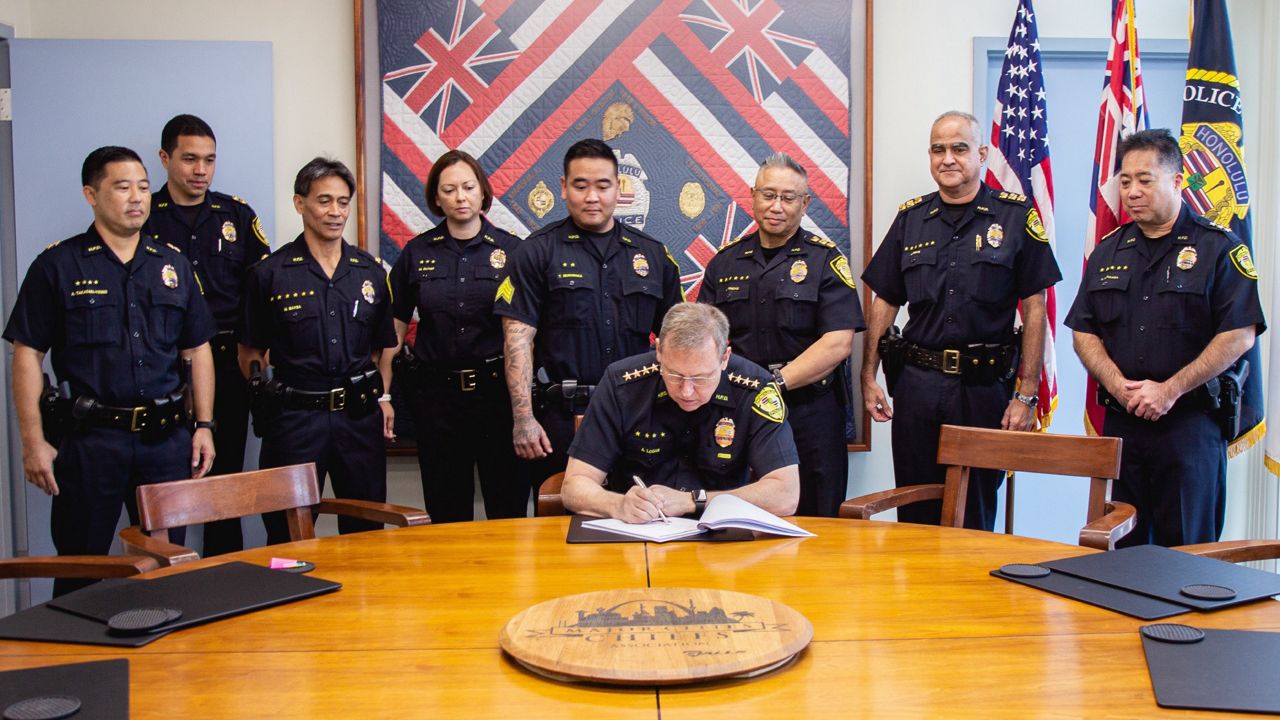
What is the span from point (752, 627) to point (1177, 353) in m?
2.41

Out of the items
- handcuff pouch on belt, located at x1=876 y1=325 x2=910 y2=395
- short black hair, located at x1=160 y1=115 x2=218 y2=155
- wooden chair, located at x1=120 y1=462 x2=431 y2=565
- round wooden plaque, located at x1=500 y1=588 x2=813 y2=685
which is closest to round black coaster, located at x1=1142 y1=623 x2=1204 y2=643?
round wooden plaque, located at x1=500 y1=588 x2=813 y2=685

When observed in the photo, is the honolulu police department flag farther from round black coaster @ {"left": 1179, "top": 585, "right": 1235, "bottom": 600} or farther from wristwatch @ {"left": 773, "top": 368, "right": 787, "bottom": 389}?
round black coaster @ {"left": 1179, "top": 585, "right": 1235, "bottom": 600}

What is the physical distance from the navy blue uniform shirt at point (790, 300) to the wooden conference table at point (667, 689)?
1534 mm

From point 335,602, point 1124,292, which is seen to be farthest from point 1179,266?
point 335,602

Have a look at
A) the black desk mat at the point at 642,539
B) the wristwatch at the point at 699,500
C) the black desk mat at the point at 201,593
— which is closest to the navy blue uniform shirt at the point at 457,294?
the wristwatch at the point at 699,500

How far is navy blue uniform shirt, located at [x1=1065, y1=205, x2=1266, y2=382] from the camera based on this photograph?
10.9 feet

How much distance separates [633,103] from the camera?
4395 mm

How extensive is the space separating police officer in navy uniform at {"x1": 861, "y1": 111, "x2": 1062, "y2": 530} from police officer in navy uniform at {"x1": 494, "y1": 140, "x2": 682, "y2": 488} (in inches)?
40.7

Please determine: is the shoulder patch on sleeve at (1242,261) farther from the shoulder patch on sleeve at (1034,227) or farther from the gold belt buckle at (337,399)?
the gold belt buckle at (337,399)

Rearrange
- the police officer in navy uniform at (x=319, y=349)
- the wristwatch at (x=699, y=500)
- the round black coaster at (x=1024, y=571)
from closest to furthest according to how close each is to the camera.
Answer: the round black coaster at (x=1024, y=571) < the wristwatch at (x=699, y=500) < the police officer in navy uniform at (x=319, y=349)

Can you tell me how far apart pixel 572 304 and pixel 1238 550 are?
2.25 metres

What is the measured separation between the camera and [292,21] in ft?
14.3

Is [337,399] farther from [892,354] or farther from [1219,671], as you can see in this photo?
[1219,671]

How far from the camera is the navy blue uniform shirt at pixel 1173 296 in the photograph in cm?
331
